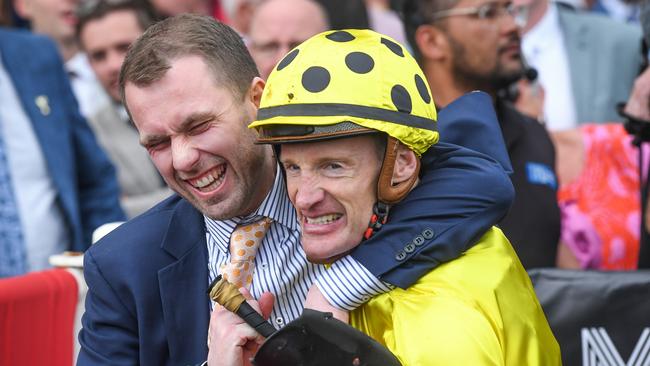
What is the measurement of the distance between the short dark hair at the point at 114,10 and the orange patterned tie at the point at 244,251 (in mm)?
3683

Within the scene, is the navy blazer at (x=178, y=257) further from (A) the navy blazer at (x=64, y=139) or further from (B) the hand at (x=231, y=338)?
(A) the navy blazer at (x=64, y=139)

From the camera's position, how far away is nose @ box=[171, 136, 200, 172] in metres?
3.52

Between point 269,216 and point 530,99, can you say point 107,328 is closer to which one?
point 269,216

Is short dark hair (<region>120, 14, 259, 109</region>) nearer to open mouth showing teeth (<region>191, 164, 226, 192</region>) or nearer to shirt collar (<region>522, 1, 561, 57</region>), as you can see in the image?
open mouth showing teeth (<region>191, 164, 226, 192</region>)

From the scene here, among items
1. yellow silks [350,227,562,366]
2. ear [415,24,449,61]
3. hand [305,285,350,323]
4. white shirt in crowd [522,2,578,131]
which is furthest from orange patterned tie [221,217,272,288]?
white shirt in crowd [522,2,578,131]

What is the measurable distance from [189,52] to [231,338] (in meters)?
0.91

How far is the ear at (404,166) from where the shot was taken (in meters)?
3.39

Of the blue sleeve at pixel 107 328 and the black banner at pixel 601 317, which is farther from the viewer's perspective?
the black banner at pixel 601 317

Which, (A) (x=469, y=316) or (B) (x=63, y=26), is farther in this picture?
(B) (x=63, y=26)

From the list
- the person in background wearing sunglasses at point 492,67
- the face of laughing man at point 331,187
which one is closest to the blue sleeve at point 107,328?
the face of laughing man at point 331,187

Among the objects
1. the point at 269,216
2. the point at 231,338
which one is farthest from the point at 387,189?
the point at 231,338

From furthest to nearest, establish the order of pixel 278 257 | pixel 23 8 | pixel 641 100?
1. pixel 23 8
2. pixel 641 100
3. pixel 278 257

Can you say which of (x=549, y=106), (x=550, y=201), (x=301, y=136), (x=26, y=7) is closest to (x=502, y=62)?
(x=550, y=201)

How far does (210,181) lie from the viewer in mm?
Answer: 3584
